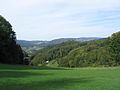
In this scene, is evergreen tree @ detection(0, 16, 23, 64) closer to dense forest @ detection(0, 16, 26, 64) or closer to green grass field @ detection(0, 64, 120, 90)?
dense forest @ detection(0, 16, 26, 64)

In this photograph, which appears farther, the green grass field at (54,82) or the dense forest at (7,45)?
the dense forest at (7,45)

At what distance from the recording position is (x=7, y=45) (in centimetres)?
7294

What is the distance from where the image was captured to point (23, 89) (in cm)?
1736

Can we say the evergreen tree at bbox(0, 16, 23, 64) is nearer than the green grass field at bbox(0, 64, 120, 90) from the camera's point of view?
No

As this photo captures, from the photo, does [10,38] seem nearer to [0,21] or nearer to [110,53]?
[0,21]

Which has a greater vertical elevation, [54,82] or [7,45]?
[7,45]

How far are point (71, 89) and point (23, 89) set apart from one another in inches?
158

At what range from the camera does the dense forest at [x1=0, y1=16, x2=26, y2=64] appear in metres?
70.0

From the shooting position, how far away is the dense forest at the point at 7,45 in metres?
70.0

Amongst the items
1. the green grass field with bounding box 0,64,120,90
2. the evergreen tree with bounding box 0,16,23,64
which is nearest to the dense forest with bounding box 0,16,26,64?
the evergreen tree with bounding box 0,16,23,64

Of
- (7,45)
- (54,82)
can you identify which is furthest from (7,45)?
(54,82)

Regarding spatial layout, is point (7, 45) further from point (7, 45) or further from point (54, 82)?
point (54, 82)

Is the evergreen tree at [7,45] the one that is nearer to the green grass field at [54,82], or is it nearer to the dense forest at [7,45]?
the dense forest at [7,45]

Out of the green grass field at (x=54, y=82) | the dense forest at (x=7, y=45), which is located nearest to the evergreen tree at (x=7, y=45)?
the dense forest at (x=7, y=45)
